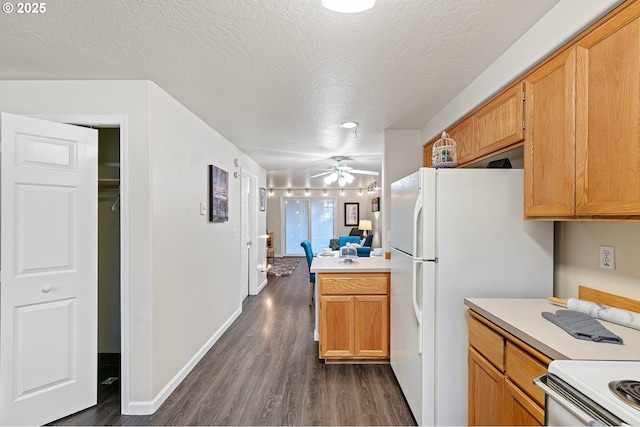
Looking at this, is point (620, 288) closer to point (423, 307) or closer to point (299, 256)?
point (423, 307)

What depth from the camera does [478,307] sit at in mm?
1713

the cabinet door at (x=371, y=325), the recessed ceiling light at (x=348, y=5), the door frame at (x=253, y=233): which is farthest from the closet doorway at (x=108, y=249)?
the recessed ceiling light at (x=348, y=5)

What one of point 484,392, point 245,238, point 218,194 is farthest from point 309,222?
point 484,392

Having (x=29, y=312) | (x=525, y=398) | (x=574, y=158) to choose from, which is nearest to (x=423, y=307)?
(x=525, y=398)

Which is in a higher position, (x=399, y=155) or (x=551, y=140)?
(x=399, y=155)

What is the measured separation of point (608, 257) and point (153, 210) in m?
2.71

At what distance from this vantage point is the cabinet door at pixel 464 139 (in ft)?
8.02

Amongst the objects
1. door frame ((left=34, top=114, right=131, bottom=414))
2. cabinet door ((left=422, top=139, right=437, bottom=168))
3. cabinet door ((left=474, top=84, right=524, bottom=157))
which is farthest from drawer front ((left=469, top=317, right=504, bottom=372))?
door frame ((left=34, top=114, right=131, bottom=414))

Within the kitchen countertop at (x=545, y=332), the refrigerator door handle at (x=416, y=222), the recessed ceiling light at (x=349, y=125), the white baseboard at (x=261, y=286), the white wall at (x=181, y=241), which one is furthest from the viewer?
Result: the white baseboard at (x=261, y=286)

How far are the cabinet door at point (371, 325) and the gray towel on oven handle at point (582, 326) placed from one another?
167 centimetres

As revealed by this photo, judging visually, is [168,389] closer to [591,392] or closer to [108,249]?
[108,249]

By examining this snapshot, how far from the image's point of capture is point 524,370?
4.37 feet

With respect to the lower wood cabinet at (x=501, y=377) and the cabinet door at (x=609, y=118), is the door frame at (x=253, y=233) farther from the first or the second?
the cabinet door at (x=609, y=118)

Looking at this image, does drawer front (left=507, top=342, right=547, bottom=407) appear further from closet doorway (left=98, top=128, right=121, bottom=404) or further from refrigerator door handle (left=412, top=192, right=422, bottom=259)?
closet doorway (left=98, top=128, right=121, bottom=404)
